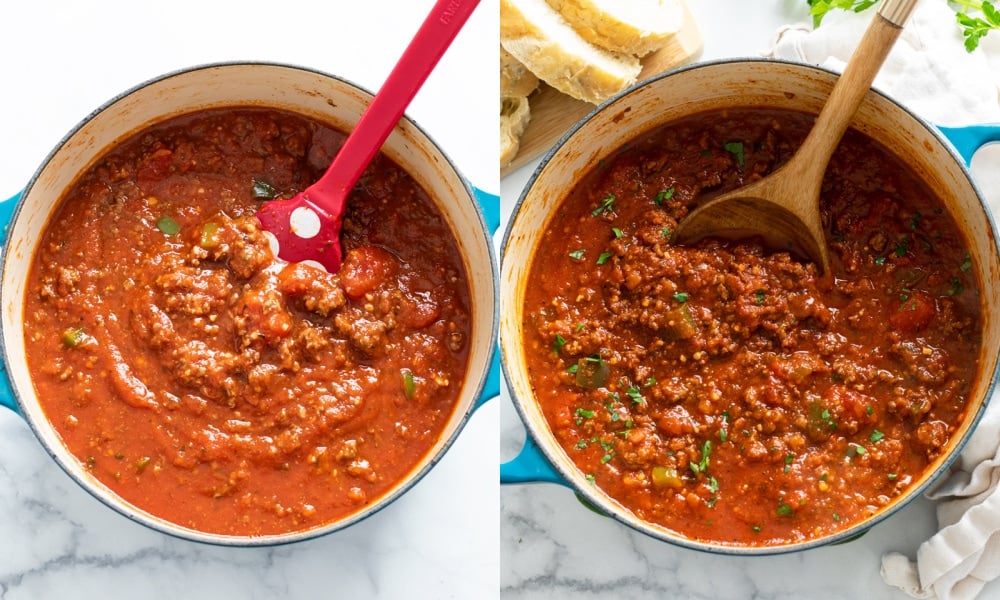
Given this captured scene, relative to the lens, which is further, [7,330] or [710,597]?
[710,597]

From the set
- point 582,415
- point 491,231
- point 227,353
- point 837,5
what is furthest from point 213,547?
point 837,5

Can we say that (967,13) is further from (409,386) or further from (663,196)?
(409,386)

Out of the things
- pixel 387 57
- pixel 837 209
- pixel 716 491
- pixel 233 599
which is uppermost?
pixel 387 57

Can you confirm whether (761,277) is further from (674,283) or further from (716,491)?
(716,491)

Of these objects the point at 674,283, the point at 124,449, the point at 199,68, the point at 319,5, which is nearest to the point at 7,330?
the point at 124,449

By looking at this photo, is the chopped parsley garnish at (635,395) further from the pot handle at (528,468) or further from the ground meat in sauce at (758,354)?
the pot handle at (528,468)

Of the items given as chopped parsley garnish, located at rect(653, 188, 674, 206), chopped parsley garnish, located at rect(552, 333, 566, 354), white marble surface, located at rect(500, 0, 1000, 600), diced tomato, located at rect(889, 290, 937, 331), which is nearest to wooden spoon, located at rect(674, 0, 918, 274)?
chopped parsley garnish, located at rect(653, 188, 674, 206)

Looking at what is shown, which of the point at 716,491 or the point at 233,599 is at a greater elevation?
the point at 716,491
